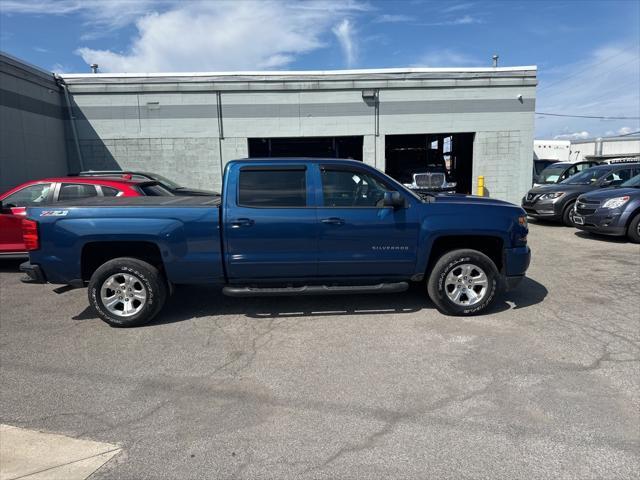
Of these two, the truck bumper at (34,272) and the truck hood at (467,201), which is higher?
the truck hood at (467,201)

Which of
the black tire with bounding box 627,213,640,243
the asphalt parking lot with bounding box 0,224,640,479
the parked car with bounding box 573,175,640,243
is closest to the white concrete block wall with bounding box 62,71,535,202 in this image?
the parked car with bounding box 573,175,640,243

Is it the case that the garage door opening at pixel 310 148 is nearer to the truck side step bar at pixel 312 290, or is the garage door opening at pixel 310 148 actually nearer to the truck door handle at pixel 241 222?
the truck side step bar at pixel 312 290

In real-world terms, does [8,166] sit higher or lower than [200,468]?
higher

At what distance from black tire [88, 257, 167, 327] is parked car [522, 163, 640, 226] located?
35.5 ft

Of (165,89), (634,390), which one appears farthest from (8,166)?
(634,390)

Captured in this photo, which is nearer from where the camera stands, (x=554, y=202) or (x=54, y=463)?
(x=54, y=463)

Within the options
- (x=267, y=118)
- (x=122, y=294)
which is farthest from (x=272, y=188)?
(x=267, y=118)

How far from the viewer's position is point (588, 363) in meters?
3.92

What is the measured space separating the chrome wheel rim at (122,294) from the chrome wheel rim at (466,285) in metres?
3.51

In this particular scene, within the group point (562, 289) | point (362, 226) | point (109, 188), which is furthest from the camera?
point (109, 188)

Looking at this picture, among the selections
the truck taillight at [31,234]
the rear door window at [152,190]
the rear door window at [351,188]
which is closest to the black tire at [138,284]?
the truck taillight at [31,234]

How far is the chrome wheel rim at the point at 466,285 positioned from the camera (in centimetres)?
513

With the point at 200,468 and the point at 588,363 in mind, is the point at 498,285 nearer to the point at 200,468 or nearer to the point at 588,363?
the point at 588,363

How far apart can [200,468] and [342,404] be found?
112cm
